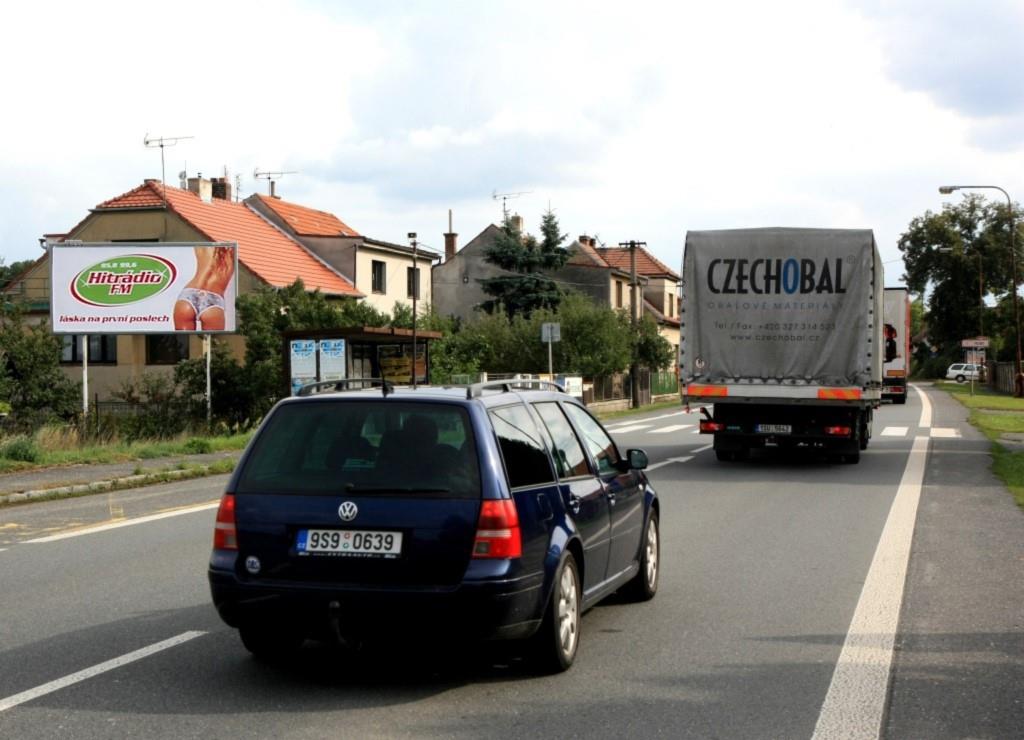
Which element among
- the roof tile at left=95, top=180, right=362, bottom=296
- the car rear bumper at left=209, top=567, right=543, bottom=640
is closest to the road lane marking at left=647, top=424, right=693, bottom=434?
the roof tile at left=95, top=180, right=362, bottom=296

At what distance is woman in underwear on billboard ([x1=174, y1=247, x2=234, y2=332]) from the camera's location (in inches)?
1309

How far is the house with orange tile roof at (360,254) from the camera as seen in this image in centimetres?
4975

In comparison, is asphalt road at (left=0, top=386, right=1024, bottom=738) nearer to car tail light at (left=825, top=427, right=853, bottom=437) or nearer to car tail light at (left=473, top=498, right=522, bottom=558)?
car tail light at (left=473, top=498, right=522, bottom=558)

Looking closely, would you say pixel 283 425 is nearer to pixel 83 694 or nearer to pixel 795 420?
pixel 83 694

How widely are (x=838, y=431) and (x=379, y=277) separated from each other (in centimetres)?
3439

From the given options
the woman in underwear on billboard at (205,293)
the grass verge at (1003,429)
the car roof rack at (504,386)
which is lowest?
the grass verge at (1003,429)

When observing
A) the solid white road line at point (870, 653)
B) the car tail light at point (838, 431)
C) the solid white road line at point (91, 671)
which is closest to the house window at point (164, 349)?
the car tail light at point (838, 431)

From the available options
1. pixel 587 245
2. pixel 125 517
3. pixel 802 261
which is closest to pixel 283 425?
pixel 125 517

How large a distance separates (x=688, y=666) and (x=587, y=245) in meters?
72.6

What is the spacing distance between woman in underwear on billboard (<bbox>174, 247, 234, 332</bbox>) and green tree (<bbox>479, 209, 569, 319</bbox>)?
2638cm

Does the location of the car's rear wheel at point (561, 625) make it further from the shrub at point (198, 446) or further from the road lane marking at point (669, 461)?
the shrub at point (198, 446)

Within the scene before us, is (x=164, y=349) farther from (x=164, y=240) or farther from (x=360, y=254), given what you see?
(x=360, y=254)

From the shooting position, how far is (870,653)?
6.66 metres

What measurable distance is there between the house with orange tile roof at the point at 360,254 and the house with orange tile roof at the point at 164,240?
546mm
